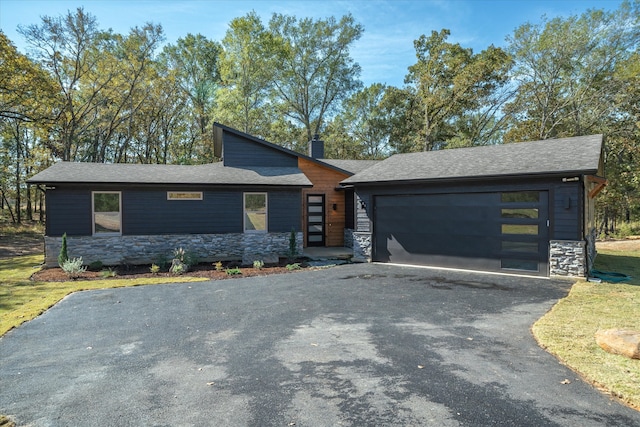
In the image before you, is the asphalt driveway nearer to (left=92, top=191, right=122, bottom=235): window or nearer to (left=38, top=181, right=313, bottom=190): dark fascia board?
(left=92, top=191, right=122, bottom=235): window

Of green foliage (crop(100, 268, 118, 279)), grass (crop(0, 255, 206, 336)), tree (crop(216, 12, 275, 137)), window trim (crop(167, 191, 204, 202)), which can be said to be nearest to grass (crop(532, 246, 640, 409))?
grass (crop(0, 255, 206, 336))

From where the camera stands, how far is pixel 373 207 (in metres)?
12.4

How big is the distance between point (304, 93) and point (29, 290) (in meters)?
26.7

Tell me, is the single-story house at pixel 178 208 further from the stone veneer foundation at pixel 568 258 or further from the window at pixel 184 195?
the stone veneer foundation at pixel 568 258

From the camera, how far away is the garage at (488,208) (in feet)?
29.8

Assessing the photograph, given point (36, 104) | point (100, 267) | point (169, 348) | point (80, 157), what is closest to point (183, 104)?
point (80, 157)

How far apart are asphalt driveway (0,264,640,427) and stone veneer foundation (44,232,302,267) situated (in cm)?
441

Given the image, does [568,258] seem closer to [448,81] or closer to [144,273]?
[144,273]

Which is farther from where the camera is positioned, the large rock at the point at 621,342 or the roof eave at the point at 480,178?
the roof eave at the point at 480,178

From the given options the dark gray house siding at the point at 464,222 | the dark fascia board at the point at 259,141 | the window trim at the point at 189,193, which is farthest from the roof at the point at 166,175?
the dark gray house siding at the point at 464,222

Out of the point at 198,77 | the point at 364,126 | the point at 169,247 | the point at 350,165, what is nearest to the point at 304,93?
the point at 364,126

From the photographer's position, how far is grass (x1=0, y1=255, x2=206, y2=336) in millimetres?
6631

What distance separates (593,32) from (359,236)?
2188 centimetres

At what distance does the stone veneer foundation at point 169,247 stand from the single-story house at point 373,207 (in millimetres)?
34
